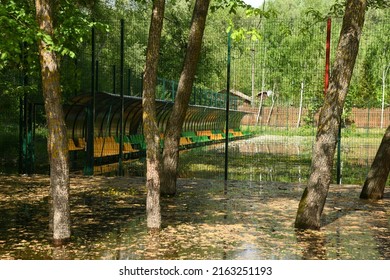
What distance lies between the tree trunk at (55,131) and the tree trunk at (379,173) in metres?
5.98

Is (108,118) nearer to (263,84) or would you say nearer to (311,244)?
(263,84)

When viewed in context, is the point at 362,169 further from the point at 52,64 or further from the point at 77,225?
the point at 52,64

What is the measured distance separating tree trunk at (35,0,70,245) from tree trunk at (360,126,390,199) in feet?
19.6

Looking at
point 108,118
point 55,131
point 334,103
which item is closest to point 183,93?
point 334,103

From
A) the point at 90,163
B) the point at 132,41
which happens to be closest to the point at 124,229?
the point at 90,163

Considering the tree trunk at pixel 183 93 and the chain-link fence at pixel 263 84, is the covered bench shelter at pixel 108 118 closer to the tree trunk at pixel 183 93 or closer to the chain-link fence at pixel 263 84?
the chain-link fence at pixel 263 84

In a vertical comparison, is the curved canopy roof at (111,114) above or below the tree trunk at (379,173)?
above

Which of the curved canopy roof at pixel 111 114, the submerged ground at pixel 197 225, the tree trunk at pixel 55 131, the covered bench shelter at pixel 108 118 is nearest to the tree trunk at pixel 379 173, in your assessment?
the submerged ground at pixel 197 225

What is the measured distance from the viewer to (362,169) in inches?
743

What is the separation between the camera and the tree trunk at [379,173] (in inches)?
418

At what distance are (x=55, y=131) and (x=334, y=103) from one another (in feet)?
11.5

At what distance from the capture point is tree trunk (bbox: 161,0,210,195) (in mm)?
10695

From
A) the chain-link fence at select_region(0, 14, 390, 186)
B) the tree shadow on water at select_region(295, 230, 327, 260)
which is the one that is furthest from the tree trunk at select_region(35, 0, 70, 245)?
the tree shadow on water at select_region(295, 230, 327, 260)

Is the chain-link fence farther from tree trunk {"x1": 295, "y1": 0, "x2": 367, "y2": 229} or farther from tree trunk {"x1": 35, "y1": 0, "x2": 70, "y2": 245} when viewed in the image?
tree trunk {"x1": 295, "y1": 0, "x2": 367, "y2": 229}
